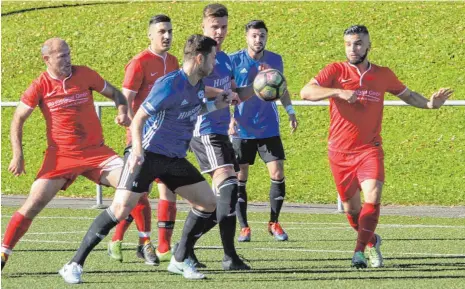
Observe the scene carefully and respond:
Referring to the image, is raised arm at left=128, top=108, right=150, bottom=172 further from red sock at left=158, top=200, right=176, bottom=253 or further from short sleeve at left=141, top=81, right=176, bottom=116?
red sock at left=158, top=200, right=176, bottom=253

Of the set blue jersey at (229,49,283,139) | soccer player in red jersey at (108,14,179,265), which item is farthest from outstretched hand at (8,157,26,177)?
blue jersey at (229,49,283,139)

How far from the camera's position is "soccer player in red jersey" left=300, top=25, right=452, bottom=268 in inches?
424

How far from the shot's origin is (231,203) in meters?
10.9

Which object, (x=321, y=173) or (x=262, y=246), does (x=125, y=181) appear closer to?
(x=262, y=246)

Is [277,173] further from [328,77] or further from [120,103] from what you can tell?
[120,103]

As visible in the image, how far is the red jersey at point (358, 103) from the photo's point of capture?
1096 centimetres

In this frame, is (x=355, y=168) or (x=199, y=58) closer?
(x=199, y=58)

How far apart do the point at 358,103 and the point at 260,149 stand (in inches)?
119

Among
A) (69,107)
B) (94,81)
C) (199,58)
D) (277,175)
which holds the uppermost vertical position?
(199,58)

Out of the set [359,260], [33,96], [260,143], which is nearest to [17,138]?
[33,96]

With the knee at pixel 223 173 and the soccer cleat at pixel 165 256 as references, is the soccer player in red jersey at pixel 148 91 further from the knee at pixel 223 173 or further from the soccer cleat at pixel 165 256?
the knee at pixel 223 173

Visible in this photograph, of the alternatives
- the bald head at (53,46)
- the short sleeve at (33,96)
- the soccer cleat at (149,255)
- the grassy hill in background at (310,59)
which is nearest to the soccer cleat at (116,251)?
the soccer cleat at (149,255)

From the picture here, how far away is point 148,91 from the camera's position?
11.4 m

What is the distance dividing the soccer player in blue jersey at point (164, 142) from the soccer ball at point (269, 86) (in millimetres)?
628
